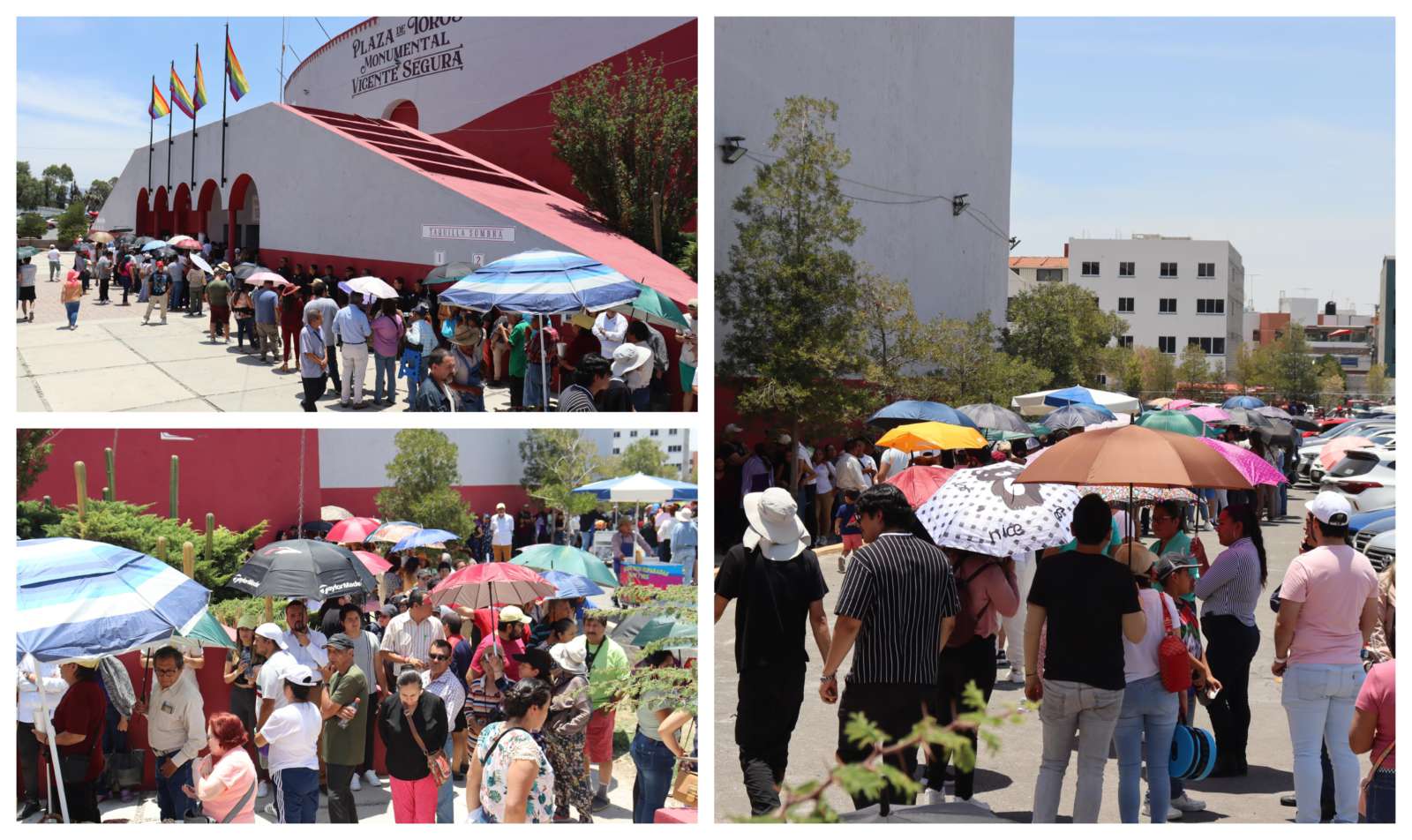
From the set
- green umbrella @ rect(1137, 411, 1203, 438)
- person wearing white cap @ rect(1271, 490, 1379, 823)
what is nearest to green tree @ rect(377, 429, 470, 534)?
green umbrella @ rect(1137, 411, 1203, 438)

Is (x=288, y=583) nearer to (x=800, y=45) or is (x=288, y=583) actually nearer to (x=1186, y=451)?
(x=1186, y=451)

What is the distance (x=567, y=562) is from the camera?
9070 millimetres

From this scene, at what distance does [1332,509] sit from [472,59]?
24.3m

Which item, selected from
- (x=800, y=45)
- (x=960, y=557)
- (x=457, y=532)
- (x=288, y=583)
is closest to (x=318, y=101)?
(x=800, y=45)

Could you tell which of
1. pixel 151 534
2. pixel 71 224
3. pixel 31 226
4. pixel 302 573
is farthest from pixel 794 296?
pixel 71 224

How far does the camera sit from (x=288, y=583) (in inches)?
305

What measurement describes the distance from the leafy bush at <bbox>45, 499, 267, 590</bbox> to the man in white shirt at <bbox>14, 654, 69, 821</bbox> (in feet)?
9.96

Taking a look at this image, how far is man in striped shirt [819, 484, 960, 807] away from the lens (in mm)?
4820

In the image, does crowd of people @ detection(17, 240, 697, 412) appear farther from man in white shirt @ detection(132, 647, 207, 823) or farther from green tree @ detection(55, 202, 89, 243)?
green tree @ detection(55, 202, 89, 243)

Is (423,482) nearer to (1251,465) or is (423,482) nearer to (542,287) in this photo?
(542,287)

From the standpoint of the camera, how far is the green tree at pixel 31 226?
29.7 meters

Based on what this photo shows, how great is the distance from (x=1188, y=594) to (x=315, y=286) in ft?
26.5

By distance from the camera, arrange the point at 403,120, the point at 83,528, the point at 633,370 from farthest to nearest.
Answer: the point at 403,120, the point at 83,528, the point at 633,370

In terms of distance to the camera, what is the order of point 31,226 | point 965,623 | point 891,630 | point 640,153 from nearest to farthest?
point 891,630 < point 965,623 < point 640,153 < point 31,226
